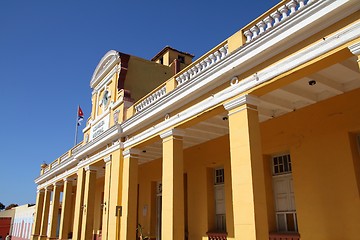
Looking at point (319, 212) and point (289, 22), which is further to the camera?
point (319, 212)

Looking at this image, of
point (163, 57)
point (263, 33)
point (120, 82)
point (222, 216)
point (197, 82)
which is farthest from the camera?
point (163, 57)

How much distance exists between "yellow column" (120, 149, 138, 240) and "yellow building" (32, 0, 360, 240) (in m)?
0.03

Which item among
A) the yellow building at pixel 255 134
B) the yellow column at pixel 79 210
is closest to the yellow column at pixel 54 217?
the yellow column at pixel 79 210

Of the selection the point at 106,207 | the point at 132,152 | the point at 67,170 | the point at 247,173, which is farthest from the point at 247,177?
the point at 67,170

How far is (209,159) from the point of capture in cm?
980

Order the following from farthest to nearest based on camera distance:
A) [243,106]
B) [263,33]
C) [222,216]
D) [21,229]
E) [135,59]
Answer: [21,229]
[135,59]
[222,216]
[243,106]
[263,33]

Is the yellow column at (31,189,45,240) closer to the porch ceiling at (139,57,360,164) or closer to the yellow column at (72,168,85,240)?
the yellow column at (72,168,85,240)

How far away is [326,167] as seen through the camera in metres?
6.62

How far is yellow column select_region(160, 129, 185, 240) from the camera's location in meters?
7.20

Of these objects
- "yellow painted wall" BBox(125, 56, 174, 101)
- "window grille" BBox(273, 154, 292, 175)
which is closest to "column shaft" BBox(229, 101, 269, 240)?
"window grille" BBox(273, 154, 292, 175)

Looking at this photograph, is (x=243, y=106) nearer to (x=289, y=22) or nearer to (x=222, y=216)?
(x=289, y=22)

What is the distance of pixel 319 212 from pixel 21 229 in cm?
2647

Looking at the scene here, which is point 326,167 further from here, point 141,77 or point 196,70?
point 141,77

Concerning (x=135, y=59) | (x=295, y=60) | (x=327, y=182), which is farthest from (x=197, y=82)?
(x=135, y=59)
